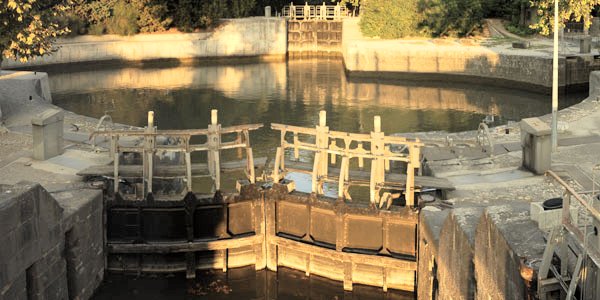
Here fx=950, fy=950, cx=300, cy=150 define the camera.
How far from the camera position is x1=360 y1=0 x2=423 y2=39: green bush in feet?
168

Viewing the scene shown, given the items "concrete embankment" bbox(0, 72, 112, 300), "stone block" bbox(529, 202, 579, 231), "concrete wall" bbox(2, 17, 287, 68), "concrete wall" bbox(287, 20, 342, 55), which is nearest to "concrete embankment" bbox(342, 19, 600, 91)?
"concrete wall" bbox(287, 20, 342, 55)

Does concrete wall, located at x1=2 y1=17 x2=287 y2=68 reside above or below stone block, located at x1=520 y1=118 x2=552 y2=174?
→ above

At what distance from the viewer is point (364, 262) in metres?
18.8

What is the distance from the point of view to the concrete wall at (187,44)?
5409 cm

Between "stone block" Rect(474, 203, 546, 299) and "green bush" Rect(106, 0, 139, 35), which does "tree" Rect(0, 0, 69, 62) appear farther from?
"green bush" Rect(106, 0, 139, 35)

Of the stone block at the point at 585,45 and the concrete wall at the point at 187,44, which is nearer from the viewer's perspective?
the stone block at the point at 585,45

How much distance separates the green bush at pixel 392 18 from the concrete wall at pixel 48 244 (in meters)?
34.9

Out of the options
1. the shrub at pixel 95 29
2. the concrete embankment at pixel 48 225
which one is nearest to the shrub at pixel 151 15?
the shrub at pixel 95 29

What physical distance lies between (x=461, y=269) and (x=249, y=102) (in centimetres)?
2867

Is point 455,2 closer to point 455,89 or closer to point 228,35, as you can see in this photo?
point 455,89

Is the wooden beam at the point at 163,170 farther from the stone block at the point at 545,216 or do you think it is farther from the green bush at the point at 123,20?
the green bush at the point at 123,20

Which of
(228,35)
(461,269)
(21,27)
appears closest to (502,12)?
(228,35)

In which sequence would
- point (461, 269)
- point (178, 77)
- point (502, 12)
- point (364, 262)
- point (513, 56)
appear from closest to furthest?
1. point (461, 269)
2. point (364, 262)
3. point (513, 56)
4. point (178, 77)
5. point (502, 12)

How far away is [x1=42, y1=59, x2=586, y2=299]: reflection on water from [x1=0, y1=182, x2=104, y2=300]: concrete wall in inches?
436
